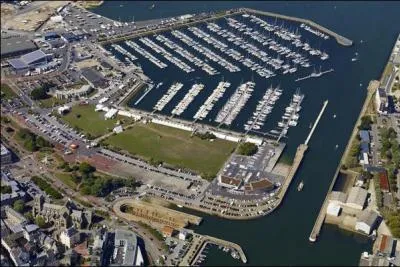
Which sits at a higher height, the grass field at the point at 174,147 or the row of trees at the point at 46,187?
the grass field at the point at 174,147

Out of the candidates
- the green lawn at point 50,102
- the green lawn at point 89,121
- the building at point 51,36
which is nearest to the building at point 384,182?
the green lawn at point 89,121

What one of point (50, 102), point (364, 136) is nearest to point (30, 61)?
point (50, 102)

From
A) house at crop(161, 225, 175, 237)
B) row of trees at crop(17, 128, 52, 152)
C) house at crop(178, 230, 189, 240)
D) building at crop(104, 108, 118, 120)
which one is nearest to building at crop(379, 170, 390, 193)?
house at crop(178, 230, 189, 240)

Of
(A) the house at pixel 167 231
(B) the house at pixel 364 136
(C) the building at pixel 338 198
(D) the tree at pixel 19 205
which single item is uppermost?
(B) the house at pixel 364 136

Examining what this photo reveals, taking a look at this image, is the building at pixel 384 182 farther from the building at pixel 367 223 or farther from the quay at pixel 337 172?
the building at pixel 367 223

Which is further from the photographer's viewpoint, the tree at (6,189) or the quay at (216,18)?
the quay at (216,18)

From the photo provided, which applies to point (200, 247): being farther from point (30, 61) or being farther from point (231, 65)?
point (30, 61)
